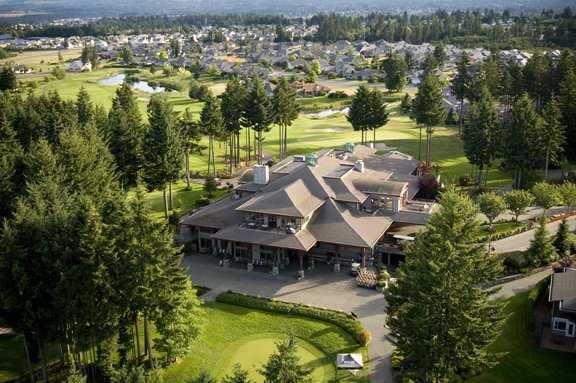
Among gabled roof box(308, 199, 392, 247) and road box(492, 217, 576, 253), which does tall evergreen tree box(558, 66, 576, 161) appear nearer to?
road box(492, 217, 576, 253)

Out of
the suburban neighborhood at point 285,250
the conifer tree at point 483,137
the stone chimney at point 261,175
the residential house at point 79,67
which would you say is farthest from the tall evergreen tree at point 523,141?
the residential house at point 79,67

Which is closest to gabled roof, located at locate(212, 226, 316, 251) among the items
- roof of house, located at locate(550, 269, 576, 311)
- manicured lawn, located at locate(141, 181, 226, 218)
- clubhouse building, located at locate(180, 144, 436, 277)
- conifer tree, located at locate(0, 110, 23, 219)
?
clubhouse building, located at locate(180, 144, 436, 277)

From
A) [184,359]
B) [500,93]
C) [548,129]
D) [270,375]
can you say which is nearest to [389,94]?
[500,93]

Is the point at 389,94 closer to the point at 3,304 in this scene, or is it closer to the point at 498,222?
the point at 498,222

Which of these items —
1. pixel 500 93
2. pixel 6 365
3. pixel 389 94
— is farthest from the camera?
pixel 389 94

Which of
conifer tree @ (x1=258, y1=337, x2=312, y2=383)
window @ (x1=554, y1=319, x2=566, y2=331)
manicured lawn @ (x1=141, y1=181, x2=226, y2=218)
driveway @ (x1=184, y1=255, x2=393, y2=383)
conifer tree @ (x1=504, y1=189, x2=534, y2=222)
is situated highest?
conifer tree @ (x1=258, y1=337, x2=312, y2=383)
